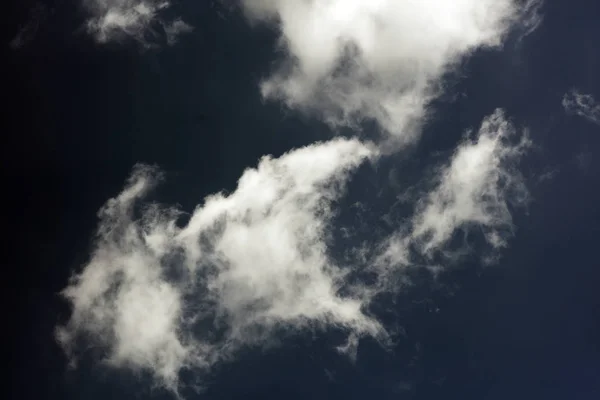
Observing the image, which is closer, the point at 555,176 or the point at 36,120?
the point at 555,176

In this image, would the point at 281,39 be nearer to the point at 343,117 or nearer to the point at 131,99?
the point at 343,117

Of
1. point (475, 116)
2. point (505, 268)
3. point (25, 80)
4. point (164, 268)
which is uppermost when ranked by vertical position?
point (25, 80)

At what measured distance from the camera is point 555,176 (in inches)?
6191

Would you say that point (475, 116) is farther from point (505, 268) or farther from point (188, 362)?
point (188, 362)

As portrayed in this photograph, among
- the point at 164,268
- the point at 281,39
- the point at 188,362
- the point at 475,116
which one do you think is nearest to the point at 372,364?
the point at 188,362

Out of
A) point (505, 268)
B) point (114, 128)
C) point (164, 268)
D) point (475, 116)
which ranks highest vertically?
point (114, 128)

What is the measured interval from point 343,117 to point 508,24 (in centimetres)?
6191

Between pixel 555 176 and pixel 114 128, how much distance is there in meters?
146

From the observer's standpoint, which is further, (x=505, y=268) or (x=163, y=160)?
(x=163, y=160)

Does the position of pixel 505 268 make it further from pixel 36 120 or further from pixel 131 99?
pixel 36 120

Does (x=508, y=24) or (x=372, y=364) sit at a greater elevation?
(x=508, y=24)

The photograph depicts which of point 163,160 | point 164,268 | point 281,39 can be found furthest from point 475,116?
point 164,268

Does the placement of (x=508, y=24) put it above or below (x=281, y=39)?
below

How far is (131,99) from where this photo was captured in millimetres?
169750
